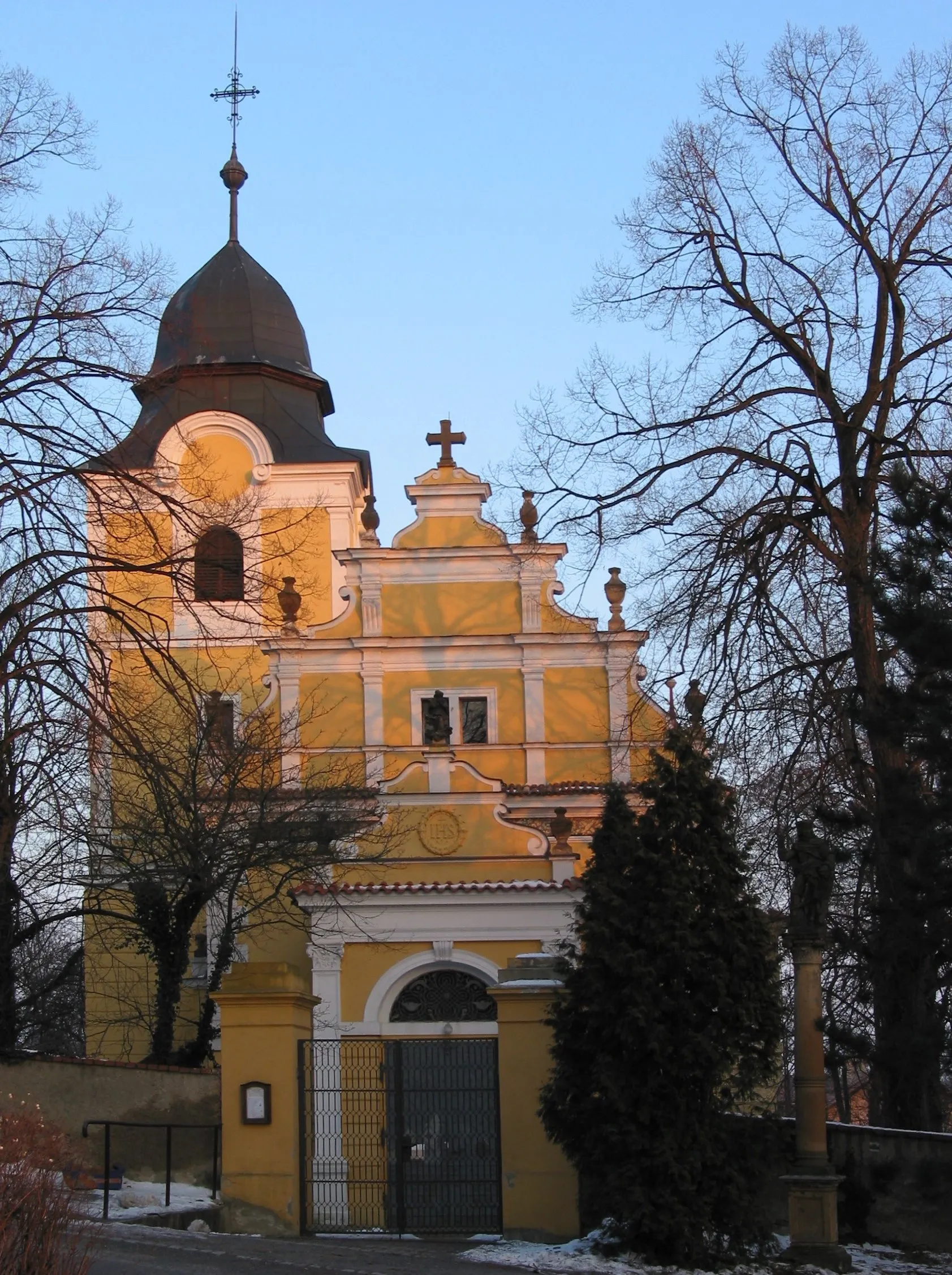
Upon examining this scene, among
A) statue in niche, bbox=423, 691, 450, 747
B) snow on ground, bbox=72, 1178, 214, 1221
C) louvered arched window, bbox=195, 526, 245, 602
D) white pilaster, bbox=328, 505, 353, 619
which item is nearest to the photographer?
louvered arched window, bbox=195, 526, 245, 602

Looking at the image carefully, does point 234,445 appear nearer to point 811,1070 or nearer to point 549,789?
point 549,789

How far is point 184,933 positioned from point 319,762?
6.96 m

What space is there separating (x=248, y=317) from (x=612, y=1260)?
29583 mm

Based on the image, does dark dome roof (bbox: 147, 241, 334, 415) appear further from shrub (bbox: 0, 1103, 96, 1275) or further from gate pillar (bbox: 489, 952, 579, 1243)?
shrub (bbox: 0, 1103, 96, 1275)

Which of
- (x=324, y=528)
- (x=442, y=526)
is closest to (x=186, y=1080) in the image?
(x=442, y=526)

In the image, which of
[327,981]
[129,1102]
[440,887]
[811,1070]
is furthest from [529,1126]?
[327,981]

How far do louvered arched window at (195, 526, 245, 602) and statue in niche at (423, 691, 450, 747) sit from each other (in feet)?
39.1

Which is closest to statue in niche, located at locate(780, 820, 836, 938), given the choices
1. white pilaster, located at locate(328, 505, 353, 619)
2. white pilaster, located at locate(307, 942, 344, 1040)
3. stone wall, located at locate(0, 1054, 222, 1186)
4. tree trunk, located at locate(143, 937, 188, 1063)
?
stone wall, located at locate(0, 1054, 222, 1186)

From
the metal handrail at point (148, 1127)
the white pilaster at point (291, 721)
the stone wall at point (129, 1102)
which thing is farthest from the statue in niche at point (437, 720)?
the metal handrail at point (148, 1127)

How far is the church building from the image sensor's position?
26.3 meters

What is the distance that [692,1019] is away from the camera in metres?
14.6

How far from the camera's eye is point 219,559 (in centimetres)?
1706

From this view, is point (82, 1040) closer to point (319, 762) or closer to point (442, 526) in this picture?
point (319, 762)

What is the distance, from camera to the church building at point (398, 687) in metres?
26.3
